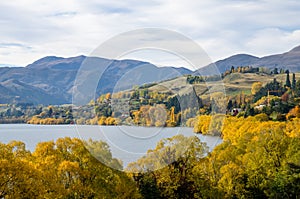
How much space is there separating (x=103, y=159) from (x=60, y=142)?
4.54 metres

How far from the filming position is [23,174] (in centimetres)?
2494

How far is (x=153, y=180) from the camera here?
110ft

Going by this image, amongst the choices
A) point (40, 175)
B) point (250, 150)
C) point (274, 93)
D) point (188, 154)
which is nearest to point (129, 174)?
point (188, 154)

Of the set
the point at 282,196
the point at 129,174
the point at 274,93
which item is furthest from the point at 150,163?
the point at 274,93

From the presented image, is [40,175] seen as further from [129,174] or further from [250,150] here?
[250,150]

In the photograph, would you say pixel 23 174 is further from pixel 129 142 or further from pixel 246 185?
pixel 246 185

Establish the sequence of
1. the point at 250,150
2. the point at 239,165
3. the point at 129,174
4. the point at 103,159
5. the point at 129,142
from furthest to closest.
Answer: the point at 250,150
the point at 239,165
the point at 129,174
the point at 103,159
the point at 129,142

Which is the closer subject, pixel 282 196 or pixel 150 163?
pixel 150 163

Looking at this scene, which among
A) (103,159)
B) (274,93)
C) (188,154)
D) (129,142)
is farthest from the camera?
(274,93)

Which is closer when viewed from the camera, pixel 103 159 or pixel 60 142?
pixel 103 159

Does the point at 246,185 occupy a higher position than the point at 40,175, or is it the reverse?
the point at 40,175

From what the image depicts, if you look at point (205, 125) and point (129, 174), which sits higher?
point (205, 125)

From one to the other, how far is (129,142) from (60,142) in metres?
A: 9.88

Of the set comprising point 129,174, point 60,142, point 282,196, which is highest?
point 60,142
